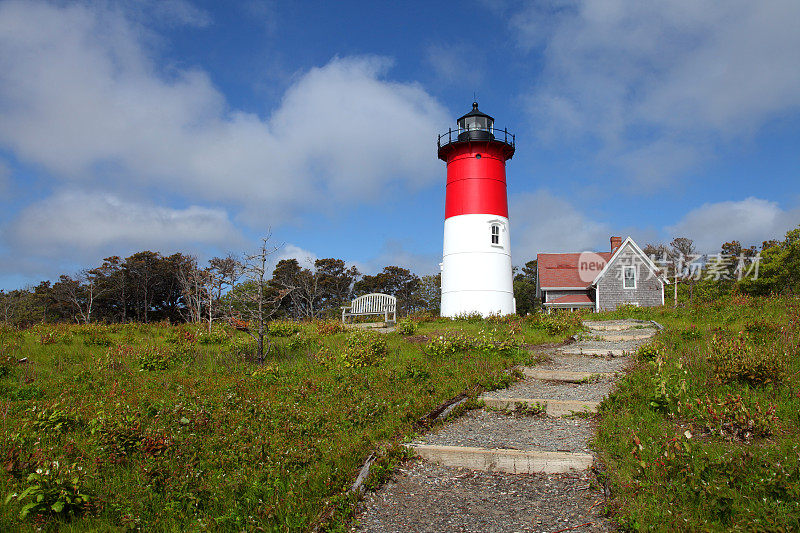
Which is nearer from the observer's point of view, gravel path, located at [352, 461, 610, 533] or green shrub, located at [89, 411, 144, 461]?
gravel path, located at [352, 461, 610, 533]

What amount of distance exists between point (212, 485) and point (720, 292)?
41280 mm

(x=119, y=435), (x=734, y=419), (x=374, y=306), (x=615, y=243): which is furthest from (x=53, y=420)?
(x=615, y=243)

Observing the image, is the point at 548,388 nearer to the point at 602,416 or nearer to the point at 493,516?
the point at 602,416

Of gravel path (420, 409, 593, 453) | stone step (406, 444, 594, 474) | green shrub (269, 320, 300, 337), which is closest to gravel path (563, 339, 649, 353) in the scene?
gravel path (420, 409, 593, 453)

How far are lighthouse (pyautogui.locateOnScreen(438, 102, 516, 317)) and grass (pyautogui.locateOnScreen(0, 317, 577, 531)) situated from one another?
1008 cm

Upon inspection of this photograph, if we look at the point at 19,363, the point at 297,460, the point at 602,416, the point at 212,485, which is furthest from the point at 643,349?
the point at 19,363

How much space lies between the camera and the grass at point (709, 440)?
3.64m

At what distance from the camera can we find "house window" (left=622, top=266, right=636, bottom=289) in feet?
96.5

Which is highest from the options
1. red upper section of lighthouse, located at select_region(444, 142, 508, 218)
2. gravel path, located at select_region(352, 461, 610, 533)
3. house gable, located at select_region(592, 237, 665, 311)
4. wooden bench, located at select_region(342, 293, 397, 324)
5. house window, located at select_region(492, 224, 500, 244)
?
red upper section of lighthouse, located at select_region(444, 142, 508, 218)

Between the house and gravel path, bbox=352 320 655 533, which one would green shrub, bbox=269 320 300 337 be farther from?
the house

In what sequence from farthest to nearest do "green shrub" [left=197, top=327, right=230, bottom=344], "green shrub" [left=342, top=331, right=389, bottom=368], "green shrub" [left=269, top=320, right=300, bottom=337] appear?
1. "green shrub" [left=269, top=320, right=300, bottom=337]
2. "green shrub" [left=197, top=327, right=230, bottom=344]
3. "green shrub" [left=342, top=331, right=389, bottom=368]

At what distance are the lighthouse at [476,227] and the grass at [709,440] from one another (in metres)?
12.8

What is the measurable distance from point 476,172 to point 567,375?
1444 centimetres

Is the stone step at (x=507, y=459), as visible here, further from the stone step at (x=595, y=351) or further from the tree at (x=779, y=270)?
the tree at (x=779, y=270)
